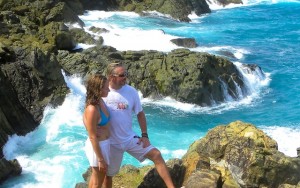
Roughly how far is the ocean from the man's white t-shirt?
29.6ft

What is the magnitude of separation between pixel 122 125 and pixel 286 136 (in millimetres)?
16539

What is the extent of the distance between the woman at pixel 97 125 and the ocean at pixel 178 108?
9.01m

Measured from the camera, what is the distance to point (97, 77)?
748 cm

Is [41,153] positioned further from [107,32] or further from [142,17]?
[142,17]

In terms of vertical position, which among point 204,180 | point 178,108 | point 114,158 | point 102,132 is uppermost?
point 102,132

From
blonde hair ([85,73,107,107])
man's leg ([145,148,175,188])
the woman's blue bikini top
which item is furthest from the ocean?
blonde hair ([85,73,107,107])

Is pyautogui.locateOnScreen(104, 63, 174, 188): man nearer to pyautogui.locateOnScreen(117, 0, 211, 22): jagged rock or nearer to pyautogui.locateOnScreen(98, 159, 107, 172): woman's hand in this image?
pyautogui.locateOnScreen(98, 159, 107, 172): woman's hand

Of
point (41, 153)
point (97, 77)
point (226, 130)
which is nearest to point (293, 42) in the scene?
point (41, 153)

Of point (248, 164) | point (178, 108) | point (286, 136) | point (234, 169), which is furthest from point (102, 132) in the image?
point (178, 108)

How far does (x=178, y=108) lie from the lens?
1024 inches

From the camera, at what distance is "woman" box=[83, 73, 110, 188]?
24.6ft

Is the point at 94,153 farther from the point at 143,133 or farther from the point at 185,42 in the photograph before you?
the point at 185,42

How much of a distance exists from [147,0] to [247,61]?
23.8 metres

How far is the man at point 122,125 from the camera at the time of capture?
8023 millimetres
